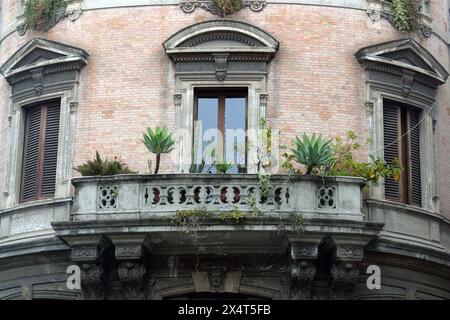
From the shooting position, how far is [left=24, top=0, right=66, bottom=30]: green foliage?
30562 mm

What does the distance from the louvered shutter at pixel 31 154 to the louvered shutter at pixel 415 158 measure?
8.30 metres

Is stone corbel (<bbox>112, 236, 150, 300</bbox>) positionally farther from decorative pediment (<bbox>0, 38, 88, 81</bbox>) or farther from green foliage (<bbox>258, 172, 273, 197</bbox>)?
decorative pediment (<bbox>0, 38, 88, 81</bbox>)

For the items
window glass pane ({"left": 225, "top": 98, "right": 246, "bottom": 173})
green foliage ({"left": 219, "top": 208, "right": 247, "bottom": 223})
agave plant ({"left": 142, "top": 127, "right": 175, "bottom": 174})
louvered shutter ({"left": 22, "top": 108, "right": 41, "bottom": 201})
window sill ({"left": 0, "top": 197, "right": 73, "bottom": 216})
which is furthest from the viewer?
louvered shutter ({"left": 22, "top": 108, "right": 41, "bottom": 201})

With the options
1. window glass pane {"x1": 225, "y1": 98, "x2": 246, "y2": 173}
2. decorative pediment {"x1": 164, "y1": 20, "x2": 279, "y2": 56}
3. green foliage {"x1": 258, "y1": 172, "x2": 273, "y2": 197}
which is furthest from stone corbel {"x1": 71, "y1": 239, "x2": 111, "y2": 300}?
decorative pediment {"x1": 164, "y1": 20, "x2": 279, "y2": 56}

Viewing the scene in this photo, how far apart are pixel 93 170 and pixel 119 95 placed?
2158 mm

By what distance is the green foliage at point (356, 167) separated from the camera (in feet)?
92.0

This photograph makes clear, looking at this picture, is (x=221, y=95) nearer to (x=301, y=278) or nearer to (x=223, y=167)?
(x=223, y=167)

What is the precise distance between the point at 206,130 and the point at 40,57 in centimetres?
419

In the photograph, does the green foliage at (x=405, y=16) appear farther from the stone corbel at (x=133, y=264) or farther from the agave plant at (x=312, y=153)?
the stone corbel at (x=133, y=264)

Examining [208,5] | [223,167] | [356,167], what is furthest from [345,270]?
[208,5]

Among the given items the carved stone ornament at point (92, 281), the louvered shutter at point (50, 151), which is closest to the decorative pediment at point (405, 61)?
the louvered shutter at point (50, 151)

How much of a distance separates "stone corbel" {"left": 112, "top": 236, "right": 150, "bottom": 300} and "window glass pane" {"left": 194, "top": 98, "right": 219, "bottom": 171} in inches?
107

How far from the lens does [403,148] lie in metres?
30.2
